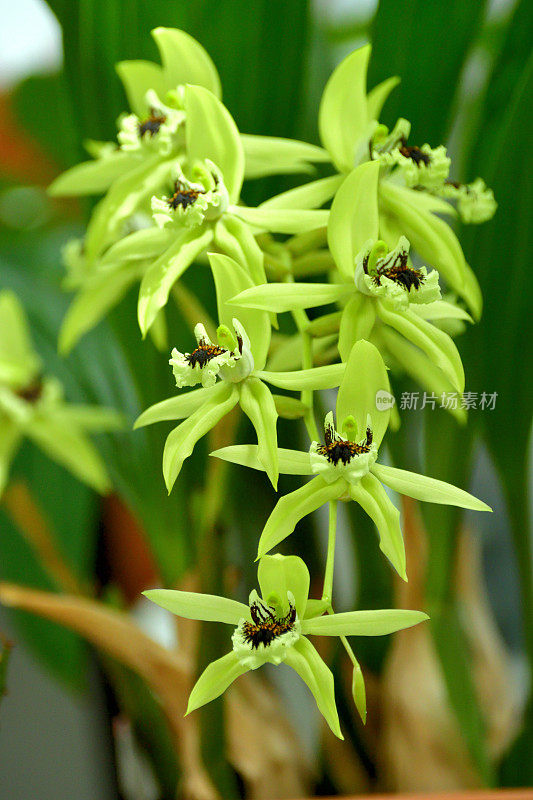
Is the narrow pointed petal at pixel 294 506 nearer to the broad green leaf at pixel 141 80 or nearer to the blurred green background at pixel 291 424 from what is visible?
the blurred green background at pixel 291 424

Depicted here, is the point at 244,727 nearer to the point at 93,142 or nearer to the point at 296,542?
the point at 296,542

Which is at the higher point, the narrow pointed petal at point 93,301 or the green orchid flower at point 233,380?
the narrow pointed petal at point 93,301

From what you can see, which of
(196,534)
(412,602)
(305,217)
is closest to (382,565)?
(412,602)

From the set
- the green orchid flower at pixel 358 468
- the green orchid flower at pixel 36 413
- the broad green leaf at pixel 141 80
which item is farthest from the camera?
the green orchid flower at pixel 36 413

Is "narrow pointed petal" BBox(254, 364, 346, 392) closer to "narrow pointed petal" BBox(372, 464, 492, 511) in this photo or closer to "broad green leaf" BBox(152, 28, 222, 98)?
"narrow pointed petal" BBox(372, 464, 492, 511)

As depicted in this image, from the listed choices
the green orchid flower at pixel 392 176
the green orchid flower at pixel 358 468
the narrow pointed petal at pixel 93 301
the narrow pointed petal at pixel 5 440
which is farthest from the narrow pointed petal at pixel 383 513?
the narrow pointed petal at pixel 5 440

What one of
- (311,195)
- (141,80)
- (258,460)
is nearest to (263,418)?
(258,460)
